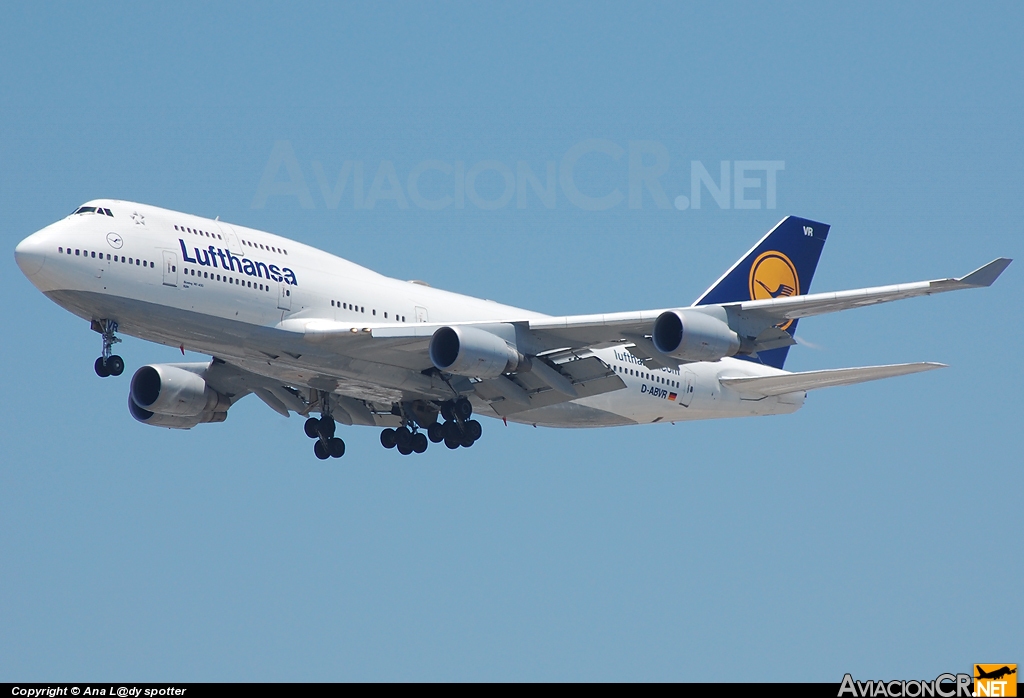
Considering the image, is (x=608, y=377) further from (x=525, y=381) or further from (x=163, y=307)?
(x=163, y=307)

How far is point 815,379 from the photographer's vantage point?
40.2 metres

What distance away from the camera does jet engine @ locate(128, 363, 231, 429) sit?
138ft

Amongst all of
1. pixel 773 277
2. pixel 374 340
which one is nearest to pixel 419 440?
pixel 374 340

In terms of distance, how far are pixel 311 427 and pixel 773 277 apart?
56.5 feet

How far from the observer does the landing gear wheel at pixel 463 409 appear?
4028 cm

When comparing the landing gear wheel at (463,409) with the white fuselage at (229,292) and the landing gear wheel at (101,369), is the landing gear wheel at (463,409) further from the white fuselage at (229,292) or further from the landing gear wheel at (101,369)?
the landing gear wheel at (101,369)

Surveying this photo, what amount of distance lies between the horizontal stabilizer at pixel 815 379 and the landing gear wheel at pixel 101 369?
19.2 m

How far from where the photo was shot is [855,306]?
3522cm

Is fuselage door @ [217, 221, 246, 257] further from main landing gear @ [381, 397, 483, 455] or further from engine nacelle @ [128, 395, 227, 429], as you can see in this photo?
engine nacelle @ [128, 395, 227, 429]

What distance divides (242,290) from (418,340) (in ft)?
15.9

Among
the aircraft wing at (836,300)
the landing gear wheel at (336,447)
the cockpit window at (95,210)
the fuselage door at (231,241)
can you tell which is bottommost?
the landing gear wheel at (336,447)

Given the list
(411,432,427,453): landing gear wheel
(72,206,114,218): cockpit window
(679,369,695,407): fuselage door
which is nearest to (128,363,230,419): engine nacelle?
(411,432,427,453): landing gear wheel

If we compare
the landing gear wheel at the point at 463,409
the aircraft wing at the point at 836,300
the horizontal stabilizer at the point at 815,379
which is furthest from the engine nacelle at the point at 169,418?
the aircraft wing at the point at 836,300

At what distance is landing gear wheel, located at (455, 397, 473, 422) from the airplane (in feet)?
0.17
